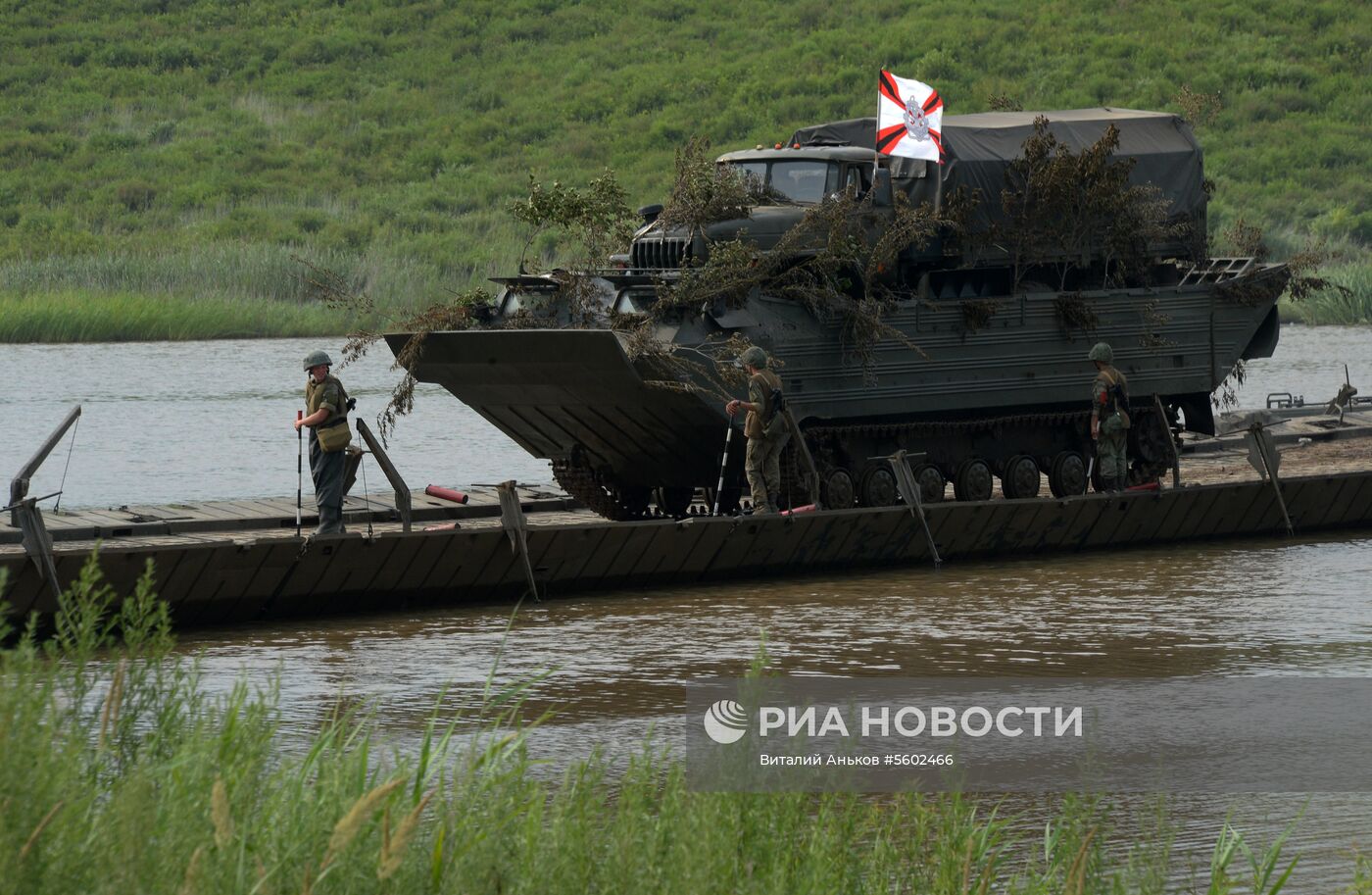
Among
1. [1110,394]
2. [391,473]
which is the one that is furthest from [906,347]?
[391,473]

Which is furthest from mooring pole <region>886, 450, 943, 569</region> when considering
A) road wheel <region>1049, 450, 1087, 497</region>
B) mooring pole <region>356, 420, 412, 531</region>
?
mooring pole <region>356, 420, 412, 531</region>

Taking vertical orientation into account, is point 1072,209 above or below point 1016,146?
below

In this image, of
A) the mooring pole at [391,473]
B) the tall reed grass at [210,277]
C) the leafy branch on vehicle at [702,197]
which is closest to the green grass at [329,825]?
the mooring pole at [391,473]

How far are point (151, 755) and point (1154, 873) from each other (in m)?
2.53

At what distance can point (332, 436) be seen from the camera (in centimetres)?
1357

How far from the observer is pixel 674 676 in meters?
11.6

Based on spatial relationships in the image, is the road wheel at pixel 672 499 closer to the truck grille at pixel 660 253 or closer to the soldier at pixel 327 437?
the truck grille at pixel 660 253

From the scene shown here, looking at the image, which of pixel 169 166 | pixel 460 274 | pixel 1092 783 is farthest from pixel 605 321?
pixel 169 166

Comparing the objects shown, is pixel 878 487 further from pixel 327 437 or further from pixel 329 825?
pixel 329 825

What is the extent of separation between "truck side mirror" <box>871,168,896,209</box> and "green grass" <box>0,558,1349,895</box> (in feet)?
35.2

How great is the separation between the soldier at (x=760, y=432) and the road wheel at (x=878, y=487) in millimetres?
1288

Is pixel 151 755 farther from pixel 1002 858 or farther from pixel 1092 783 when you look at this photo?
pixel 1092 783

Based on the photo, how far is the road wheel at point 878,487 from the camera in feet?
53.6

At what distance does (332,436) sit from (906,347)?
4.83 m
